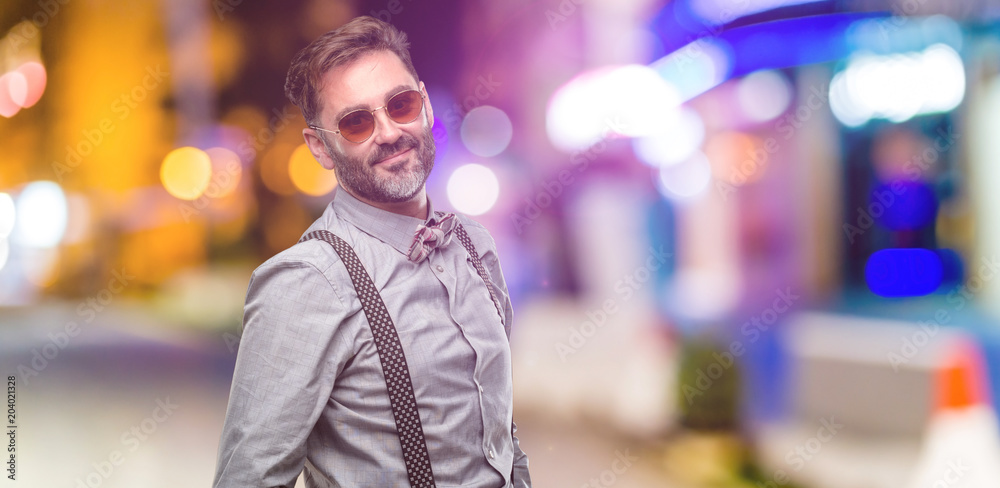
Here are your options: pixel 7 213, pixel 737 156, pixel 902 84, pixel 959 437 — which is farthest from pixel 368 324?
pixel 902 84

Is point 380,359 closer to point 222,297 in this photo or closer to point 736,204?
point 222,297

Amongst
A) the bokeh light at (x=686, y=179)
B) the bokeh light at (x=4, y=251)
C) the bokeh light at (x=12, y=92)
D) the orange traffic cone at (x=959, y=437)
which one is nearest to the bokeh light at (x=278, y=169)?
the bokeh light at (x=12, y=92)

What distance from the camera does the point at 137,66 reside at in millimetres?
3717

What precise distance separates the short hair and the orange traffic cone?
3350 millimetres

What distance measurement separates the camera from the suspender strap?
123cm

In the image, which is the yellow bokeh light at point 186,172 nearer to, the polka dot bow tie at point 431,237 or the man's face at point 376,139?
the man's face at point 376,139

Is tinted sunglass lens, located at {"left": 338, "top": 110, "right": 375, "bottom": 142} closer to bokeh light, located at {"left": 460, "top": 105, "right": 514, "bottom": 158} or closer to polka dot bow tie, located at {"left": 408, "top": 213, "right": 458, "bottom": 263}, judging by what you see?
polka dot bow tie, located at {"left": 408, "top": 213, "right": 458, "bottom": 263}

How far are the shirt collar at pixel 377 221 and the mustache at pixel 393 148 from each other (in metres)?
0.10

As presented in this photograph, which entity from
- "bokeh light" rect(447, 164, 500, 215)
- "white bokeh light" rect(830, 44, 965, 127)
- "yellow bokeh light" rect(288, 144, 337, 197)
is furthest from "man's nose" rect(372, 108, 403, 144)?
"white bokeh light" rect(830, 44, 965, 127)

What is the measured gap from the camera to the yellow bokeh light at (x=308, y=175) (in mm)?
3877

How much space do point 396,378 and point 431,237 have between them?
305 mm

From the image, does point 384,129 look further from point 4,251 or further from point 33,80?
point 33,80

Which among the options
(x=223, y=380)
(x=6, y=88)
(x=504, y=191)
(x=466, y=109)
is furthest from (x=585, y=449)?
(x=6, y=88)

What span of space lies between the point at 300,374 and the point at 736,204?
19.1ft
